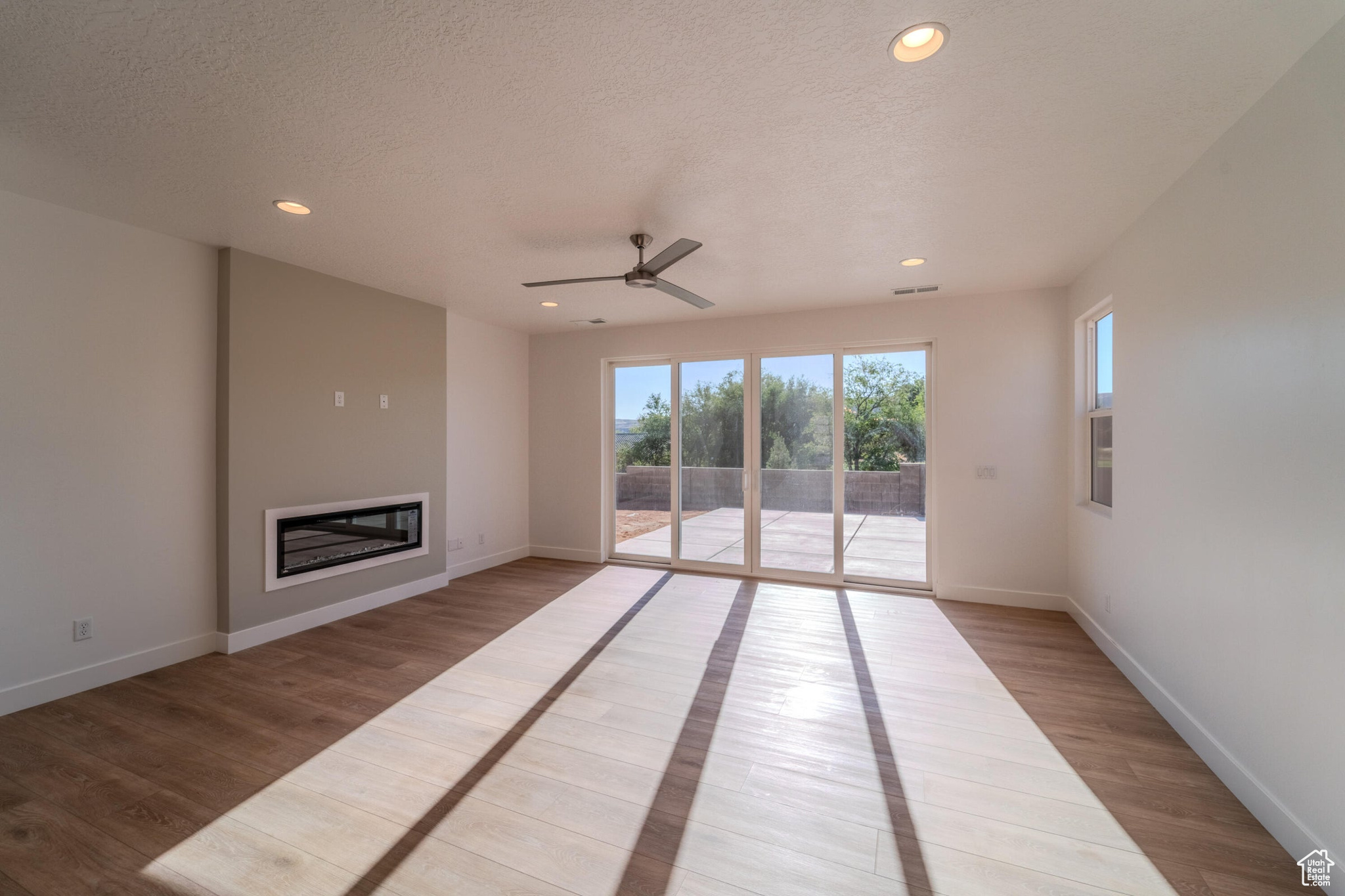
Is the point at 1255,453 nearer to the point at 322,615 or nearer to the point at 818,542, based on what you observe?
the point at 818,542

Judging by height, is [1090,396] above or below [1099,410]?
above

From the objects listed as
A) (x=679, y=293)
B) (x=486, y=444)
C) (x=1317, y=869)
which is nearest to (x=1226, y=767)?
(x=1317, y=869)

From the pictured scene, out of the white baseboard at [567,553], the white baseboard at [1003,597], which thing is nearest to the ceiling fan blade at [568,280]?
the white baseboard at [567,553]

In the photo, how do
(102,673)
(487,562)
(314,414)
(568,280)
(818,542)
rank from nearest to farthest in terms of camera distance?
(102,673)
(568,280)
(314,414)
(818,542)
(487,562)

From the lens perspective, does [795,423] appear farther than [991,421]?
Yes

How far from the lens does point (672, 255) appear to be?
2.85 meters

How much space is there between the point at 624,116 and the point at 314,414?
3.26 meters

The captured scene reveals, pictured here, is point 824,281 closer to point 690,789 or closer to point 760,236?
point 760,236

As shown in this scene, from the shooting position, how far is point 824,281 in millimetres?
4113

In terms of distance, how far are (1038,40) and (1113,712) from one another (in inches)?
118

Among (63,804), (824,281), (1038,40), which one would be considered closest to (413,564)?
(63,804)

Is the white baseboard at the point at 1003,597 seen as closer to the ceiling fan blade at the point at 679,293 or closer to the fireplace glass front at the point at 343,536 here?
the ceiling fan blade at the point at 679,293

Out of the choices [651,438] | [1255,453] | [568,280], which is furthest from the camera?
[651,438]

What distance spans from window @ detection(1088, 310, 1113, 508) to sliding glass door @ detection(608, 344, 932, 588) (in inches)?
45.8
